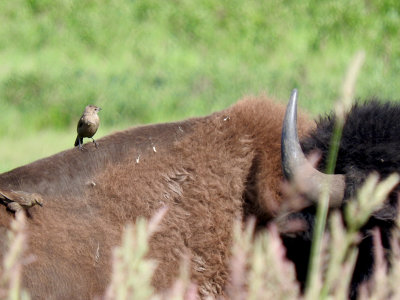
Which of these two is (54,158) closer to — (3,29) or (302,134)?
(302,134)

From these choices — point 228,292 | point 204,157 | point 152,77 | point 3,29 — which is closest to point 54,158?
point 204,157

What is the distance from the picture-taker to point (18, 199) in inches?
146

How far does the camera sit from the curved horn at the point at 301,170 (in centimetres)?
347

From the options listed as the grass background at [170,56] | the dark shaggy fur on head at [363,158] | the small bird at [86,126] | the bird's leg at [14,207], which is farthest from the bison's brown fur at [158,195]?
the grass background at [170,56]

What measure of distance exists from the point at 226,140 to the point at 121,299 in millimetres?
2131

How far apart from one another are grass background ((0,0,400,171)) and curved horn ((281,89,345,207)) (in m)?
7.77

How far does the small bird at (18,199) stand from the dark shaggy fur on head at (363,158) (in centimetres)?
127

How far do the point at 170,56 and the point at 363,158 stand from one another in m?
10.9

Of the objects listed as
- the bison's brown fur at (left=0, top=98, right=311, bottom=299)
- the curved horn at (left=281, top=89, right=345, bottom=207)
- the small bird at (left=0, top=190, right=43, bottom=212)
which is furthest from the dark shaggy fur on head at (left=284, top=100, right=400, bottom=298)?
the small bird at (left=0, top=190, right=43, bottom=212)

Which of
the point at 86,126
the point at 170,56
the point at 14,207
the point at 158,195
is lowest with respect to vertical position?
the point at 14,207

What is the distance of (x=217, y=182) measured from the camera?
13.1ft

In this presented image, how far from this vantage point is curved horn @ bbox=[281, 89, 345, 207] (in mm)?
3473

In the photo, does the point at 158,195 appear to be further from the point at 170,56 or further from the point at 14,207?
the point at 170,56

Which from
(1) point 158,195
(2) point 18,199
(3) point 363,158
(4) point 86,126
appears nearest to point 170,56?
(4) point 86,126
